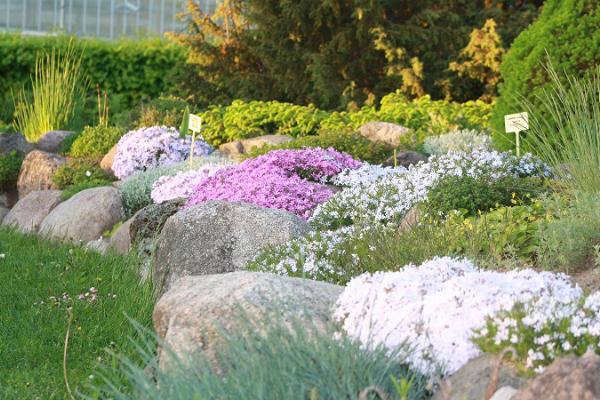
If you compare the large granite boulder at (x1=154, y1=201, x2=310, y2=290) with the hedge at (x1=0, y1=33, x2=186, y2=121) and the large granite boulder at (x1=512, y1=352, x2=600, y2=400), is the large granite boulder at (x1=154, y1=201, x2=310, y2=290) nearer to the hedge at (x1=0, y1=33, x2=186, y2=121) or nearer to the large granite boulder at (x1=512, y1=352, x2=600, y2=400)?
the large granite boulder at (x1=512, y1=352, x2=600, y2=400)

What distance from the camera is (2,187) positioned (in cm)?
1338

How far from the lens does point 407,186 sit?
7094mm

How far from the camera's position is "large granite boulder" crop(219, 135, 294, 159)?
11.3 meters

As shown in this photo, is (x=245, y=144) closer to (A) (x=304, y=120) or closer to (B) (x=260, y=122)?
(B) (x=260, y=122)

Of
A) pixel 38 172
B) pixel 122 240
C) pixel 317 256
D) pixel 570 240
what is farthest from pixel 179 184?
pixel 570 240

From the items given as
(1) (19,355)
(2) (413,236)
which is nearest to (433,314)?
(2) (413,236)

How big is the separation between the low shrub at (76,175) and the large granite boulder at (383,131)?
3122mm

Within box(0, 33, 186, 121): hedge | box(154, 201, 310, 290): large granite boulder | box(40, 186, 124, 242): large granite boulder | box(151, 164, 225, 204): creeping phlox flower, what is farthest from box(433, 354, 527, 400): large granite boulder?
box(0, 33, 186, 121): hedge

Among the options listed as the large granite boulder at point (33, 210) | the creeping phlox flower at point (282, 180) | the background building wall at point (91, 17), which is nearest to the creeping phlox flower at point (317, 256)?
the creeping phlox flower at point (282, 180)

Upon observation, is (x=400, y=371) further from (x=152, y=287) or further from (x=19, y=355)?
(x=152, y=287)

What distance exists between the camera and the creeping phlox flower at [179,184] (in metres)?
9.21

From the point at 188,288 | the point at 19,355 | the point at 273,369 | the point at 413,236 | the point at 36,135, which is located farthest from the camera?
the point at 36,135

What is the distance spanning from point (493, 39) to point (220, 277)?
40.9 feet

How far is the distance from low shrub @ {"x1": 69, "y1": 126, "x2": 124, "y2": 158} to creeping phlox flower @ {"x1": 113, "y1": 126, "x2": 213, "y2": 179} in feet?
4.39
